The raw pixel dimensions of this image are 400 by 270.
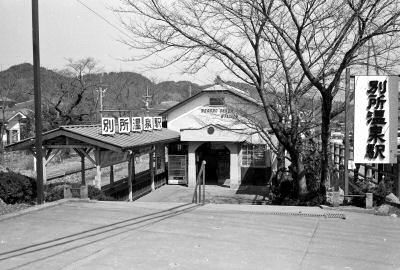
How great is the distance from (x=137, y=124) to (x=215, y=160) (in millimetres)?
7593

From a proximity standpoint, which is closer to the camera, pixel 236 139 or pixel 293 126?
pixel 293 126

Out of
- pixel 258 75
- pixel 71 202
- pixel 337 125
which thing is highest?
pixel 258 75

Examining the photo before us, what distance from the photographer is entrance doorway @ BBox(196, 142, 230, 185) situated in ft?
92.8

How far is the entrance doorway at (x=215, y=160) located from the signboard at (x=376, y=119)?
59.8 feet

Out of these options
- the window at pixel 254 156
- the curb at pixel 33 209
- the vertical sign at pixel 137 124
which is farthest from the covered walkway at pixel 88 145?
the window at pixel 254 156

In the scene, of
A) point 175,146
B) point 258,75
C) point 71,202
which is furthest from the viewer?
point 175,146

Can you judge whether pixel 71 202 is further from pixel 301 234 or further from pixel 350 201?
pixel 350 201

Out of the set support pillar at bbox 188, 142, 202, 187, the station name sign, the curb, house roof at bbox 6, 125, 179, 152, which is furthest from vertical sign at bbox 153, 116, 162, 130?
the curb

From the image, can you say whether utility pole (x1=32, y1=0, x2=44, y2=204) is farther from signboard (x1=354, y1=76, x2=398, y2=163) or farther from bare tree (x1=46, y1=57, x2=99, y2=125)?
bare tree (x1=46, y1=57, x2=99, y2=125)

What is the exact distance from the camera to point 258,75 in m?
13.0

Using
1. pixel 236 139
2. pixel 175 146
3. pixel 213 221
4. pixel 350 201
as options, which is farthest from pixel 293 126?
pixel 175 146

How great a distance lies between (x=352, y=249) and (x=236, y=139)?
761 inches

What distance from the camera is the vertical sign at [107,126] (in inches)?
748

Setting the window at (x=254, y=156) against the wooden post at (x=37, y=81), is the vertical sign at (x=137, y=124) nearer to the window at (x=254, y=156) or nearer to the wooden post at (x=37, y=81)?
the window at (x=254, y=156)
